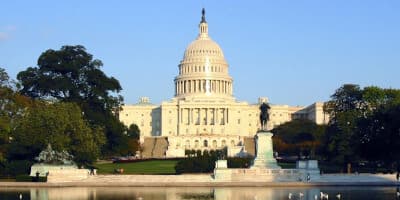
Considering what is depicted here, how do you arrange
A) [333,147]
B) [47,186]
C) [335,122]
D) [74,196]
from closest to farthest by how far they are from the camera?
[74,196] → [47,186] → [333,147] → [335,122]

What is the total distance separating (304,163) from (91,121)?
21822 mm

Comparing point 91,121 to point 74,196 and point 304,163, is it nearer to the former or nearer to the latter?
point 304,163

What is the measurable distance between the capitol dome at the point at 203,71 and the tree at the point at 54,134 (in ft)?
362

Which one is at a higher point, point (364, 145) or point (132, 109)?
point (132, 109)

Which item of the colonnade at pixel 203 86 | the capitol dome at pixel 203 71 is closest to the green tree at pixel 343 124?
the capitol dome at pixel 203 71

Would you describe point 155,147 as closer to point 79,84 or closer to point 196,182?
point 79,84

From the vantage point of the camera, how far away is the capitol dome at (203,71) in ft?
570

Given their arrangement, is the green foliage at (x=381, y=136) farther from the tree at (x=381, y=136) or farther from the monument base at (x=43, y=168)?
the monument base at (x=43, y=168)

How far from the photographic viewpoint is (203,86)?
17475cm

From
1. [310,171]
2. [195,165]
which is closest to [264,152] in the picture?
[310,171]

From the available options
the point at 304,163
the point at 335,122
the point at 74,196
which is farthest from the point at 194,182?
the point at 335,122

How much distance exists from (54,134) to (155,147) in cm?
7828

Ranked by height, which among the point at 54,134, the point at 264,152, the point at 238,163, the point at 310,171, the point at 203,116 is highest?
the point at 203,116

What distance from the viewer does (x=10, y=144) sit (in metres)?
63.1
